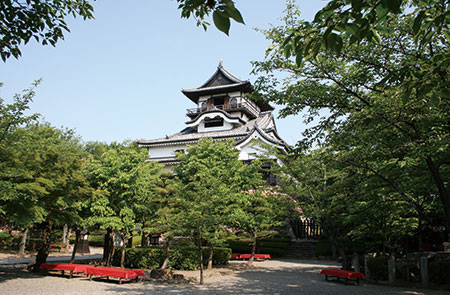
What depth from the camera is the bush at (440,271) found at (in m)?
12.0

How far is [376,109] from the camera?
22.5 ft

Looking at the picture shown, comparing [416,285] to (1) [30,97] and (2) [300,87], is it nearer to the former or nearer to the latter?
(2) [300,87]

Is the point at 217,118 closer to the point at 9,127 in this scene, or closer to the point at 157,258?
the point at 157,258

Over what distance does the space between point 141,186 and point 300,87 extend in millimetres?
10497

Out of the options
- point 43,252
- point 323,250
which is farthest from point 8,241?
point 323,250

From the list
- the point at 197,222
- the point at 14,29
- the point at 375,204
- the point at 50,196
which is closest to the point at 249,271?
the point at 197,222

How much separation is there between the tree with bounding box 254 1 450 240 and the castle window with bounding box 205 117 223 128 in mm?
27777

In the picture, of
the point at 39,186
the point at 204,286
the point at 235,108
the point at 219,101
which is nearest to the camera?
the point at 39,186

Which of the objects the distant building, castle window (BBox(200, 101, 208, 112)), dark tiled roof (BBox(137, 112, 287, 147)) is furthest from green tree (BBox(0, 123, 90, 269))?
castle window (BBox(200, 101, 208, 112))

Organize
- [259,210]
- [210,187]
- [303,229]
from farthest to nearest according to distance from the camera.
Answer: [303,229] → [259,210] → [210,187]

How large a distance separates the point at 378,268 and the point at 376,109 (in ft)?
32.6

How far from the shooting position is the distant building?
115 ft

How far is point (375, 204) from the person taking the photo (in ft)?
34.6

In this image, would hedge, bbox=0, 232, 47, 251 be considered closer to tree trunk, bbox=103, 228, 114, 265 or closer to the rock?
tree trunk, bbox=103, 228, 114, 265
